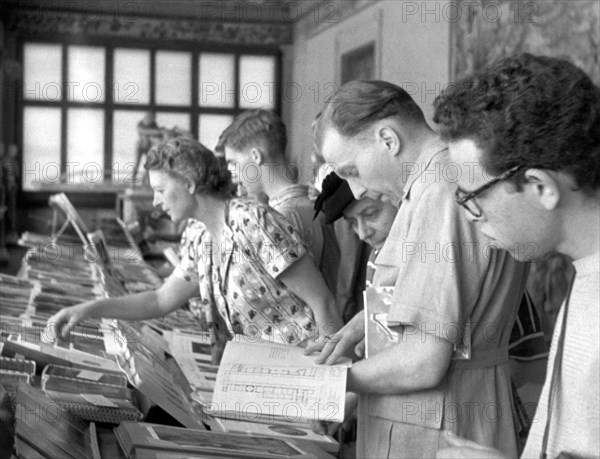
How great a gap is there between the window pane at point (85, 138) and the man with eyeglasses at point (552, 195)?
15.2 metres

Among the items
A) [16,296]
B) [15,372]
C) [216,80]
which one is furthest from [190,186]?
[216,80]

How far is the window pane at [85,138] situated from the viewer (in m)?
16.3

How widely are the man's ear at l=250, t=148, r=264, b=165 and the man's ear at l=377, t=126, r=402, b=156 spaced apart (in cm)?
205

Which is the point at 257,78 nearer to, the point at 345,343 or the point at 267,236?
the point at 267,236

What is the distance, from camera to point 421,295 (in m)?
1.86

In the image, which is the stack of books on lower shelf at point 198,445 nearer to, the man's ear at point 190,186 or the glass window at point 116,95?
the man's ear at point 190,186

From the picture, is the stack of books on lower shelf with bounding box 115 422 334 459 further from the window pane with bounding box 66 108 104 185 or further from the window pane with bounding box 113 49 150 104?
the window pane with bounding box 113 49 150 104

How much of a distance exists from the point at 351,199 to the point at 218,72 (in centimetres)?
1477

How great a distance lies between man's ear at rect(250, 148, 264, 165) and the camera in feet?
13.3

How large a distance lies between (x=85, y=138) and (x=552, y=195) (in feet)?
51.5

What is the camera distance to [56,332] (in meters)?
3.14

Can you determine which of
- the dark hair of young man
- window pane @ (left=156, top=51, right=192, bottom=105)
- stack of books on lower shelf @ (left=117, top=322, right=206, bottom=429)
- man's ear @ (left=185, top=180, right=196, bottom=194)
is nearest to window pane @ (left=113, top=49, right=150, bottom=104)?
window pane @ (left=156, top=51, right=192, bottom=105)

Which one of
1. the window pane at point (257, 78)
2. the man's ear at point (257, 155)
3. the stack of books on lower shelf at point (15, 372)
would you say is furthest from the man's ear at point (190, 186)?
the window pane at point (257, 78)

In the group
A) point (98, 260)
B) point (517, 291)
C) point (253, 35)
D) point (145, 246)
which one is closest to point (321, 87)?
point (253, 35)
